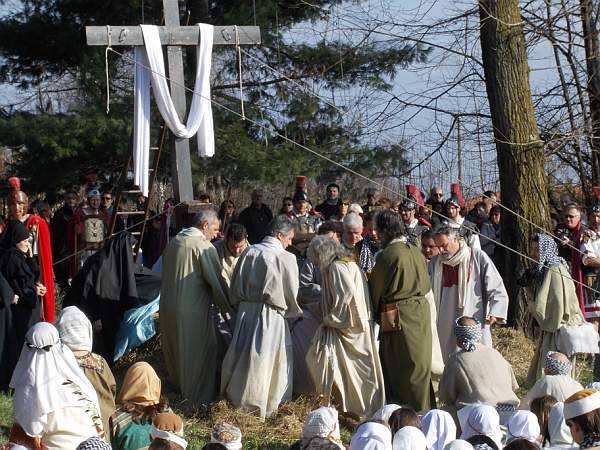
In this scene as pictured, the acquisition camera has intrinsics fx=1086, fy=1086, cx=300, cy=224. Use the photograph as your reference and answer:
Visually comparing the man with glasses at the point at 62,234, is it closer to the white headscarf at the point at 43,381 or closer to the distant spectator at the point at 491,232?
the distant spectator at the point at 491,232

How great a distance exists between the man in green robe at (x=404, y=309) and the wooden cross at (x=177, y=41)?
2.67 m

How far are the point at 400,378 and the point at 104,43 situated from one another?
14.7ft

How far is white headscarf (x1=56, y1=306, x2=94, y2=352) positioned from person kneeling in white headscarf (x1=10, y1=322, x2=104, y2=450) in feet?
1.81

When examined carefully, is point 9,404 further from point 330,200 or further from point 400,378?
point 330,200


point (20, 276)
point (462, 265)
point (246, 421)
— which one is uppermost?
point (20, 276)

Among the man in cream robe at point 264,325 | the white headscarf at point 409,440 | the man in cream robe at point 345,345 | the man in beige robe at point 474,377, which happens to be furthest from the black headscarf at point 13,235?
the white headscarf at point 409,440

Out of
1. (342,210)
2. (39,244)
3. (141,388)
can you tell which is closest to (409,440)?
(141,388)

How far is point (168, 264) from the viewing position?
9.77 meters

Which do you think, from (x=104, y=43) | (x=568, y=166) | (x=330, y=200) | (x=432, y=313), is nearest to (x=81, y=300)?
(x=104, y=43)

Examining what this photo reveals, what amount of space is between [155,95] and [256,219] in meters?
3.52

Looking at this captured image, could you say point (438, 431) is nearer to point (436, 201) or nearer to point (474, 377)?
point (474, 377)

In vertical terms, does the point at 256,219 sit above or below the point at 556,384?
above

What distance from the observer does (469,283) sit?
33.6 feet

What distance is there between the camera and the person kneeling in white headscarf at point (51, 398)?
668cm
